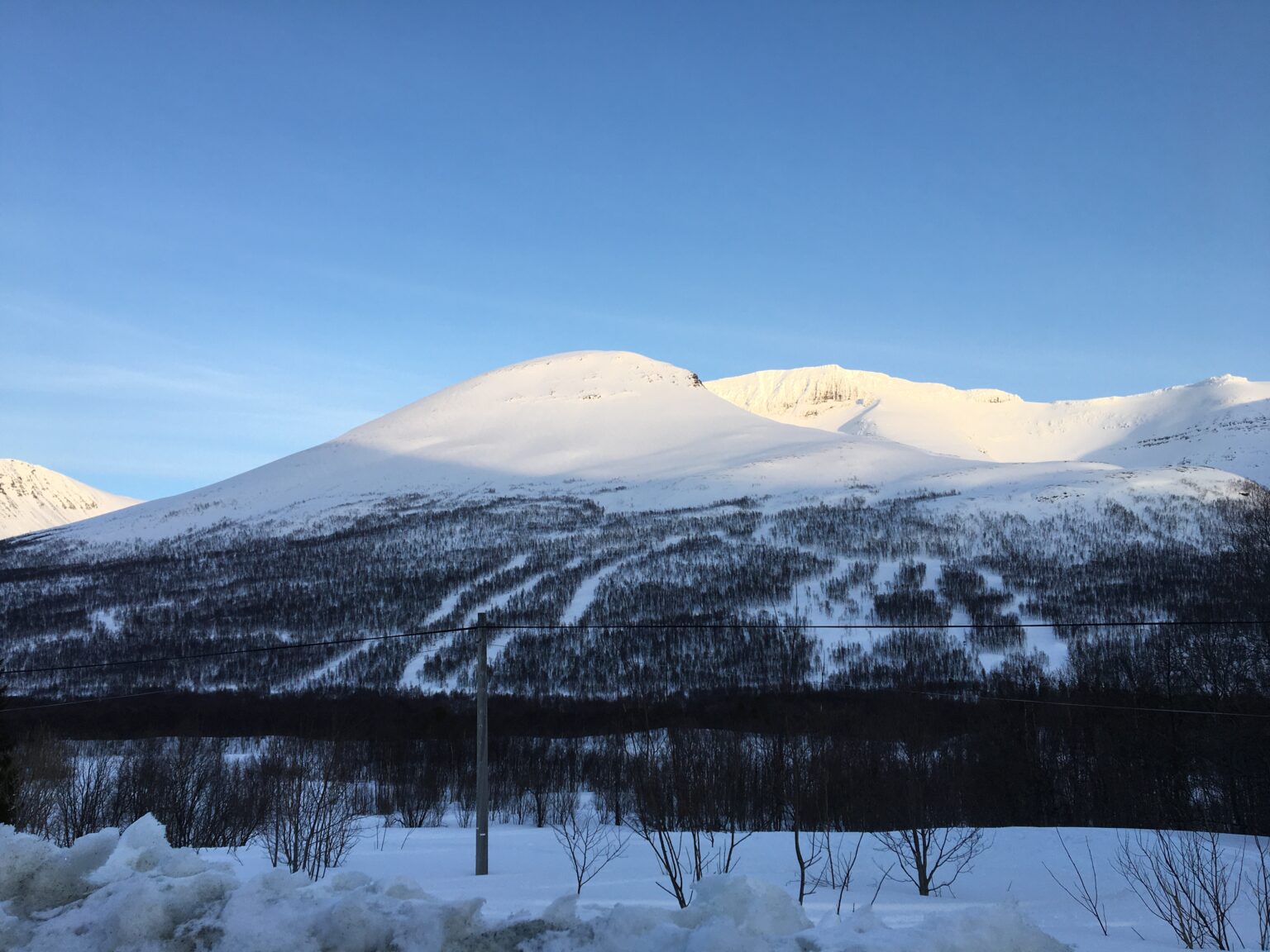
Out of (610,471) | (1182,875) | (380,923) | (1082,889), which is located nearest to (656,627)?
(1082,889)

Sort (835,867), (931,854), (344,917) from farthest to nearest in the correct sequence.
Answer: (931,854)
(835,867)
(344,917)

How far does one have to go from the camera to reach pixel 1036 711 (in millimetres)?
56406

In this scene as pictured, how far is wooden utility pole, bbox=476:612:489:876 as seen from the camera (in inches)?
781

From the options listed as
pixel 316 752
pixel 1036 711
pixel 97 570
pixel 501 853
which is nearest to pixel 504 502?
pixel 97 570

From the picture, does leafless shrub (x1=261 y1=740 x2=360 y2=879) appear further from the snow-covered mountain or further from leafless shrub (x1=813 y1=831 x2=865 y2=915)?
the snow-covered mountain

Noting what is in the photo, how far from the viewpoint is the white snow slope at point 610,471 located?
130m

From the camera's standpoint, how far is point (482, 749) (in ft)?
68.1

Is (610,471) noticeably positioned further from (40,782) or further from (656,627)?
(40,782)

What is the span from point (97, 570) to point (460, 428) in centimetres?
7867

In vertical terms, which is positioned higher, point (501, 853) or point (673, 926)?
point (673, 926)

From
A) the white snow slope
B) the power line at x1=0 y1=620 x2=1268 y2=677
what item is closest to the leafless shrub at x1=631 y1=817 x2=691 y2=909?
the power line at x1=0 y1=620 x2=1268 y2=677

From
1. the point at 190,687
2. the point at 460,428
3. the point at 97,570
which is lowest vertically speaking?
the point at 190,687

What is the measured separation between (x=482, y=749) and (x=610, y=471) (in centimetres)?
13304

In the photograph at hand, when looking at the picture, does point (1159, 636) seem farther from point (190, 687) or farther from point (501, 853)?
point (190, 687)
